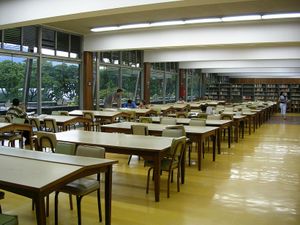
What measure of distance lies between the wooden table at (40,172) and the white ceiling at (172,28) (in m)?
3.12

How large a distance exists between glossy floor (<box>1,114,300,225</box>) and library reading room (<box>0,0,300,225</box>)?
2 centimetres

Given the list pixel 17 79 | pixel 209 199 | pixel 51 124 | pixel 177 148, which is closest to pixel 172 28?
pixel 17 79

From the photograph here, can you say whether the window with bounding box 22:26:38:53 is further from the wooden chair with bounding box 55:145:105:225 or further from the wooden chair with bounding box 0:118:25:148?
the wooden chair with bounding box 55:145:105:225

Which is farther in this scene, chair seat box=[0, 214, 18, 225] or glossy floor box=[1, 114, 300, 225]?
glossy floor box=[1, 114, 300, 225]

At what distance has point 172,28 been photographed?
33.1 feet

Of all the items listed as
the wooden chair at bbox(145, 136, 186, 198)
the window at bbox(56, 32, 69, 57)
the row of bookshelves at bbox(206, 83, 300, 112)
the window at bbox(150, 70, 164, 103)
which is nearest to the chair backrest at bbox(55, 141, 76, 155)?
the wooden chair at bbox(145, 136, 186, 198)

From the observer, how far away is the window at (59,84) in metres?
10.3

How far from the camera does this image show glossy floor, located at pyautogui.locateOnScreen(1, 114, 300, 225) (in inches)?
140

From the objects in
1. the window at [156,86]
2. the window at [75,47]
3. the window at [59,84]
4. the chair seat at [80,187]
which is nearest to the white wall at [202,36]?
the window at [75,47]

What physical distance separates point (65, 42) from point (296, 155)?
7742mm

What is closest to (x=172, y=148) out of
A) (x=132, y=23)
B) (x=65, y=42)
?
(x=132, y=23)

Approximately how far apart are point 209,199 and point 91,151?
167cm

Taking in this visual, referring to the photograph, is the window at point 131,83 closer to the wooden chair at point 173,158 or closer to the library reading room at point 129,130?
the library reading room at point 129,130

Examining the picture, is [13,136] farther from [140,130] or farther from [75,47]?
[75,47]
